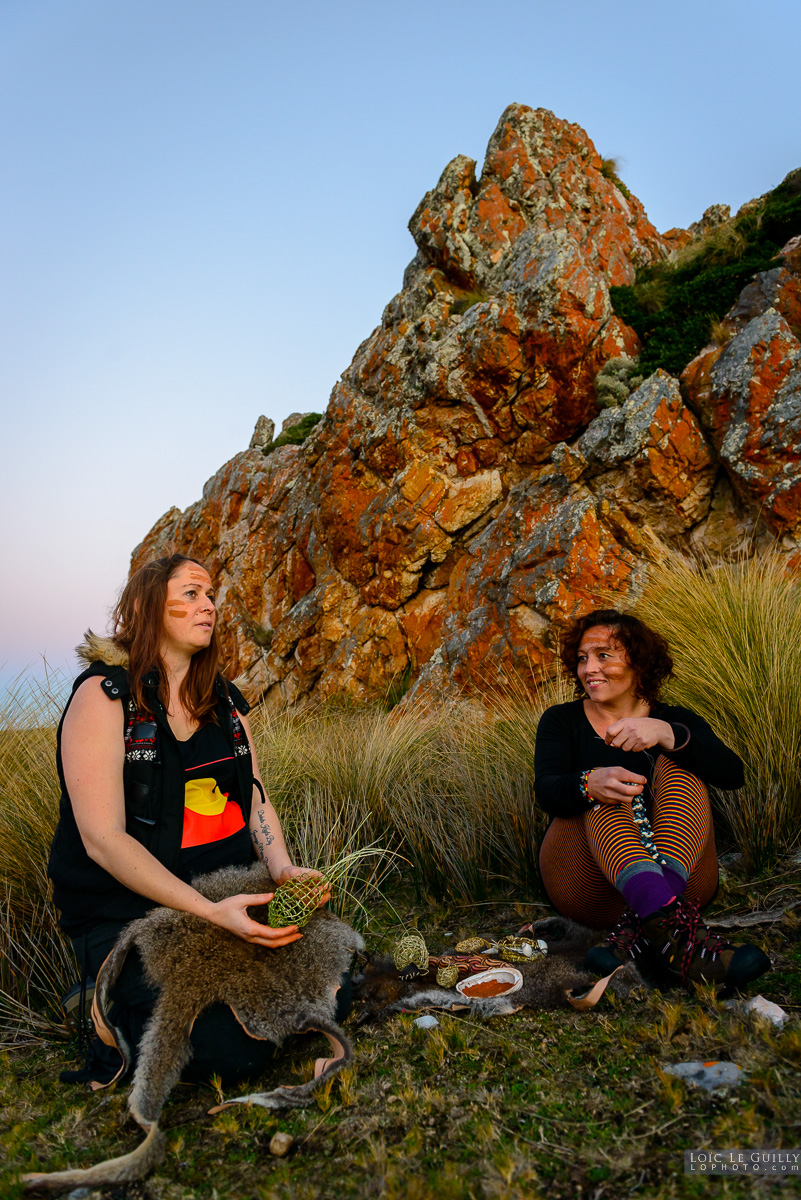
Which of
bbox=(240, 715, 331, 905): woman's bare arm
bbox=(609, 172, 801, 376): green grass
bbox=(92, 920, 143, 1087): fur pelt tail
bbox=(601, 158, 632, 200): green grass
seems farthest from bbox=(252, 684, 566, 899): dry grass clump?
bbox=(601, 158, 632, 200): green grass

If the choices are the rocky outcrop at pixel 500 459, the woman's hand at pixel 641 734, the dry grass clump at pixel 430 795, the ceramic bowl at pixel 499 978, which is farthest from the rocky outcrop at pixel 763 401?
the ceramic bowl at pixel 499 978

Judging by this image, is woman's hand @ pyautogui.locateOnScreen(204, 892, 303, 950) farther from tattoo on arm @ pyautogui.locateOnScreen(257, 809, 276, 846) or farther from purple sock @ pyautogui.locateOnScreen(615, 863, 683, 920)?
purple sock @ pyautogui.locateOnScreen(615, 863, 683, 920)

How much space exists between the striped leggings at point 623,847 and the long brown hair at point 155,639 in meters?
1.49

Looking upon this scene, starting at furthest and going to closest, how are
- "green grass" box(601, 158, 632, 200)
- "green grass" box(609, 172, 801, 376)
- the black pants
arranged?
1. "green grass" box(601, 158, 632, 200)
2. "green grass" box(609, 172, 801, 376)
3. the black pants

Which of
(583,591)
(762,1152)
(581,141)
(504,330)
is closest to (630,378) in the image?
(504,330)

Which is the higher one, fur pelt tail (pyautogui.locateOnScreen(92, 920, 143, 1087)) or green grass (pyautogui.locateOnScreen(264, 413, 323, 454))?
green grass (pyautogui.locateOnScreen(264, 413, 323, 454))

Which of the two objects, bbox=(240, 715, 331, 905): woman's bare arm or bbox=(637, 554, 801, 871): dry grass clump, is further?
bbox=(637, 554, 801, 871): dry grass clump

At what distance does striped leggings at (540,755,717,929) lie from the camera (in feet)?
A: 7.88

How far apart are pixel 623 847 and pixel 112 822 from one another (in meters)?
1.68

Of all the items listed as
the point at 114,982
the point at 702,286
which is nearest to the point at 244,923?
the point at 114,982

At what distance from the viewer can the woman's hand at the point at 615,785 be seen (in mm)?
2398

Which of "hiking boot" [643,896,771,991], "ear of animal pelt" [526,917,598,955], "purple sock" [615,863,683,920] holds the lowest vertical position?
"ear of animal pelt" [526,917,598,955]

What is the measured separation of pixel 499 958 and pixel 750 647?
7.43ft

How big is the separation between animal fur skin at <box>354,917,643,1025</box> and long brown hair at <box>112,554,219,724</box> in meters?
1.15
